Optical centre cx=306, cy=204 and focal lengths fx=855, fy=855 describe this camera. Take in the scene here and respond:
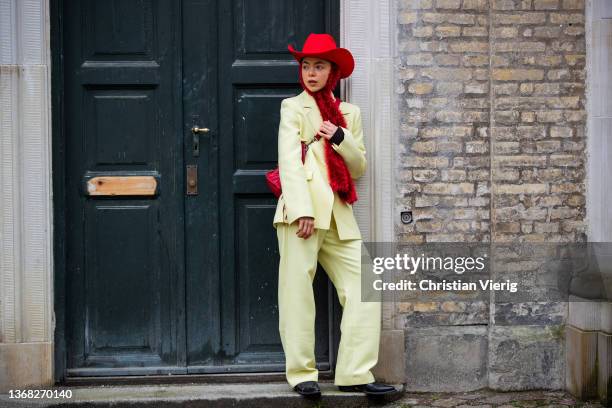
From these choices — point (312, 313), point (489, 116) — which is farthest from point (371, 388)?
point (489, 116)

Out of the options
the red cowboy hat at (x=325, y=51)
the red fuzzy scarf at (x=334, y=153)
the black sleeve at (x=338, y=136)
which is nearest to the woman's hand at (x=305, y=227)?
the red fuzzy scarf at (x=334, y=153)

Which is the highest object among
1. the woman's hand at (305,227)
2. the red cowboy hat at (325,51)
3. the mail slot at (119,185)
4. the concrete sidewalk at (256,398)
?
the red cowboy hat at (325,51)

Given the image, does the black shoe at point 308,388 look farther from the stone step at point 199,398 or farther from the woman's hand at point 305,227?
the woman's hand at point 305,227

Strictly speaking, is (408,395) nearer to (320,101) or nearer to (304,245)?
(304,245)

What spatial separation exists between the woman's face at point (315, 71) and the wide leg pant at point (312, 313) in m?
0.81

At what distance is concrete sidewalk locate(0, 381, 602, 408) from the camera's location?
15.9 feet

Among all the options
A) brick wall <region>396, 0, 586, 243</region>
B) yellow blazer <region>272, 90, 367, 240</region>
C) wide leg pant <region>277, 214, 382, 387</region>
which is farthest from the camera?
brick wall <region>396, 0, 586, 243</region>

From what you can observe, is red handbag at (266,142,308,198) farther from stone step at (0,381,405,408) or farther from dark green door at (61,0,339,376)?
stone step at (0,381,405,408)

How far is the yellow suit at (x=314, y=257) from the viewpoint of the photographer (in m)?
4.76

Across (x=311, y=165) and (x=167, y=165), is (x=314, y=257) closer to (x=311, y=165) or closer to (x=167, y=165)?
(x=311, y=165)

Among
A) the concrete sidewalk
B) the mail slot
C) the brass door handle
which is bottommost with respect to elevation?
the concrete sidewalk

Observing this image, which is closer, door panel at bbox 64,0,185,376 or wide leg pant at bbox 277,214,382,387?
wide leg pant at bbox 277,214,382,387

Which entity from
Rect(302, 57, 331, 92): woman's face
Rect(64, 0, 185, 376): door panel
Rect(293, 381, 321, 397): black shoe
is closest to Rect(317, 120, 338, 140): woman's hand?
Rect(302, 57, 331, 92): woman's face

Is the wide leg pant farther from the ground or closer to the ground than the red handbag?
closer to the ground
